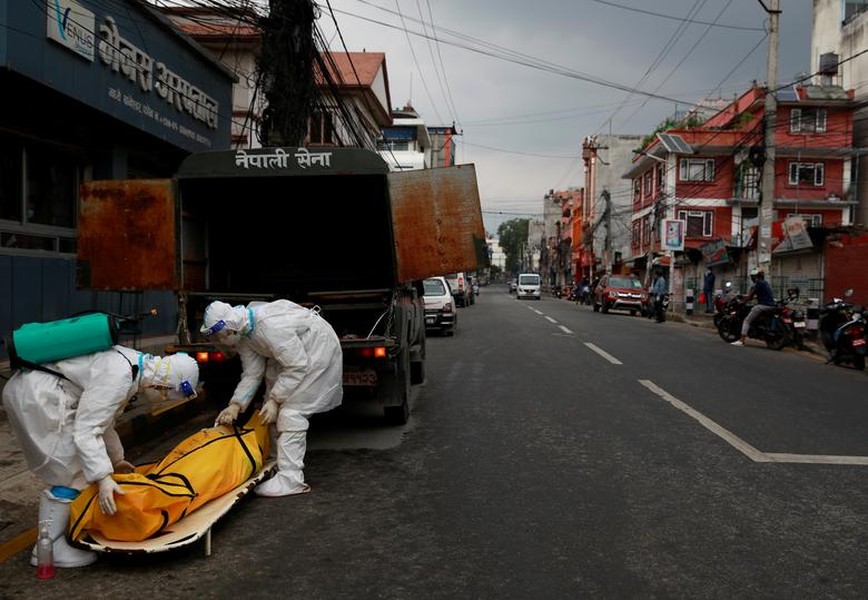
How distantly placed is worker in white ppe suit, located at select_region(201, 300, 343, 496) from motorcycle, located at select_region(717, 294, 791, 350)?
45.2ft

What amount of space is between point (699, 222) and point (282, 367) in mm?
41472

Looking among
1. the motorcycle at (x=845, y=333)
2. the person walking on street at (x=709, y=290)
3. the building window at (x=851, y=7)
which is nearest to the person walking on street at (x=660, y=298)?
the person walking on street at (x=709, y=290)

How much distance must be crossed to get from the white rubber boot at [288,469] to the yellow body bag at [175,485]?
14cm

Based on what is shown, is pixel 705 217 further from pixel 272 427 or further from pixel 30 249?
pixel 272 427

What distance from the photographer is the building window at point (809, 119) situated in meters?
40.2

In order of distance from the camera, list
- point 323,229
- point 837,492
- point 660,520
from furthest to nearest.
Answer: point 323,229, point 837,492, point 660,520

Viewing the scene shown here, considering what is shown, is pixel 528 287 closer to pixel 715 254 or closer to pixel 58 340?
pixel 715 254

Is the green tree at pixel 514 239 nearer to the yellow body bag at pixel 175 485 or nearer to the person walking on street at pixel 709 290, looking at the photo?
the person walking on street at pixel 709 290

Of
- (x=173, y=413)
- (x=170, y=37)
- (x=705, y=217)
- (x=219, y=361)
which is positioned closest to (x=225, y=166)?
(x=219, y=361)

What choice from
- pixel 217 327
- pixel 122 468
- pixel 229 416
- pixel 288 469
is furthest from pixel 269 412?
pixel 122 468

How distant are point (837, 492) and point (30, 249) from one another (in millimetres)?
11184

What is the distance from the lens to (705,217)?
Result: 43.1m

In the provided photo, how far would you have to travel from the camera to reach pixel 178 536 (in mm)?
4055

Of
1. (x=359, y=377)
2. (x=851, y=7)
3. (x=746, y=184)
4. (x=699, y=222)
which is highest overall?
(x=851, y=7)
